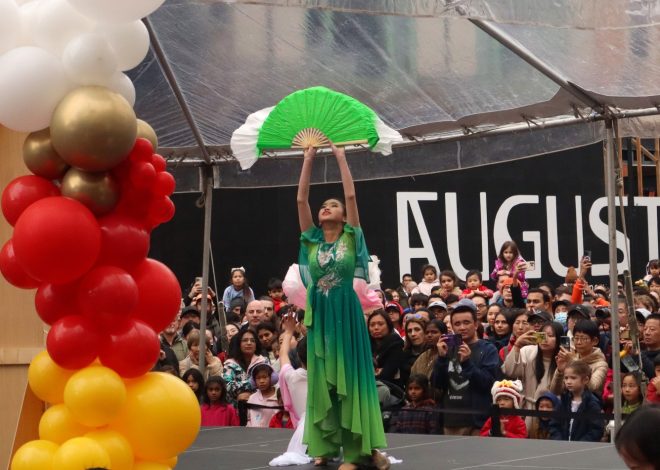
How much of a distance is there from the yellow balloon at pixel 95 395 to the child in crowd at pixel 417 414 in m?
4.75

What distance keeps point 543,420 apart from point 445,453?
3.85 ft

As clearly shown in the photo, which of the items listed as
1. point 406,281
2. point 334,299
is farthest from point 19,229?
point 406,281

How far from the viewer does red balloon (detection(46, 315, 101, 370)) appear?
4.71m

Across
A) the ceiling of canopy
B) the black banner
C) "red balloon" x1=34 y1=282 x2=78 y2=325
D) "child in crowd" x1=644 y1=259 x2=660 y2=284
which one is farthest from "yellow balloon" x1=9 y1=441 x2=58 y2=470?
"child in crowd" x1=644 y1=259 x2=660 y2=284

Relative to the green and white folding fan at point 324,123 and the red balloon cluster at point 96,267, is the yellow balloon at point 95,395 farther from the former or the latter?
the green and white folding fan at point 324,123

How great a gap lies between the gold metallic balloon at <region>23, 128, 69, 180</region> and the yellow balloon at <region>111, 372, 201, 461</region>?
34.9 inches

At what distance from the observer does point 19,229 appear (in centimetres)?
467

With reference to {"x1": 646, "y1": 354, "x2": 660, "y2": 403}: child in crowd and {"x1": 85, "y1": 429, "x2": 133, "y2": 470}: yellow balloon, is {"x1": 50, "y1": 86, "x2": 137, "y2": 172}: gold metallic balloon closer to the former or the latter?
{"x1": 85, "y1": 429, "x2": 133, "y2": 470}: yellow balloon

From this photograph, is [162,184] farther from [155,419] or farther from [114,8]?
[155,419]

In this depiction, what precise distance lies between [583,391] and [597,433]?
309mm

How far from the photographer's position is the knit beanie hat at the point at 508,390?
8.92 metres

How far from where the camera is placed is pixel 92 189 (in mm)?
4762

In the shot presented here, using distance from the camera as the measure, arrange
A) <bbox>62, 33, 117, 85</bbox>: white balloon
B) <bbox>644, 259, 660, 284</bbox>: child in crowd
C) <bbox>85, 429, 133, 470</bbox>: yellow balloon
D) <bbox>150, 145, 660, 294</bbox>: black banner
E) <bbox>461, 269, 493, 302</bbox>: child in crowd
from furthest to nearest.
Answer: <bbox>150, 145, 660, 294</bbox>: black banner
<bbox>644, 259, 660, 284</bbox>: child in crowd
<bbox>461, 269, 493, 302</bbox>: child in crowd
<bbox>62, 33, 117, 85</bbox>: white balloon
<bbox>85, 429, 133, 470</bbox>: yellow balloon

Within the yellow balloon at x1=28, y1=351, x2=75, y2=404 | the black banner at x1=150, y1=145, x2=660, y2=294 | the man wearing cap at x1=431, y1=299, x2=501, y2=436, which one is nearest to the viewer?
the yellow balloon at x1=28, y1=351, x2=75, y2=404
